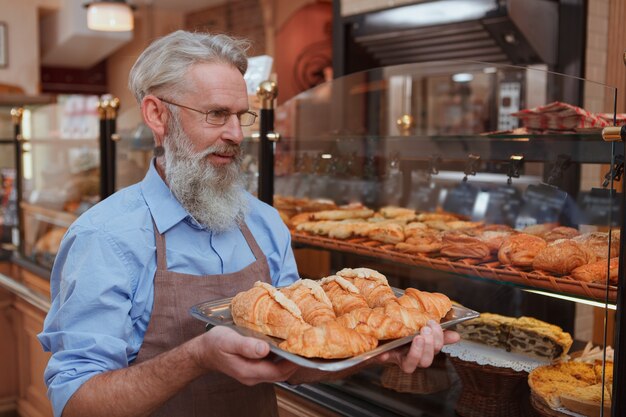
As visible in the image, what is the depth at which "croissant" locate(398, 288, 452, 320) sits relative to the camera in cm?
132

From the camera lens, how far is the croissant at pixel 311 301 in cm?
128

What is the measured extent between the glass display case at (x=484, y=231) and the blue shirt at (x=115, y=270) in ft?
1.99

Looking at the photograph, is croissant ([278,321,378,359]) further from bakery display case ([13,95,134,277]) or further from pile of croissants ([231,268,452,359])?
bakery display case ([13,95,134,277])

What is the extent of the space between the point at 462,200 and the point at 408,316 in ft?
4.79

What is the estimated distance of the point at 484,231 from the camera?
196 centimetres

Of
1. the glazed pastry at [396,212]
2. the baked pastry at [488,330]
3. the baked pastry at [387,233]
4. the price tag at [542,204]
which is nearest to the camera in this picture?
the baked pastry at [488,330]

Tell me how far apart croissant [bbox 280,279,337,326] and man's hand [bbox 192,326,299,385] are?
0.42 ft

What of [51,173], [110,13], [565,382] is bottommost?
[565,382]

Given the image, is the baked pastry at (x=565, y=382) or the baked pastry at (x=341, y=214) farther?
the baked pastry at (x=341, y=214)

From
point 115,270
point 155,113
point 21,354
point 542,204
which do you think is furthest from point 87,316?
point 21,354

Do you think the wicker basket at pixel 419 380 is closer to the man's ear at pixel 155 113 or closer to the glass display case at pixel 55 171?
the man's ear at pixel 155 113

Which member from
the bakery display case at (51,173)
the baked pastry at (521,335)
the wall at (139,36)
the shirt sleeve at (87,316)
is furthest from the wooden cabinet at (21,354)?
the wall at (139,36)

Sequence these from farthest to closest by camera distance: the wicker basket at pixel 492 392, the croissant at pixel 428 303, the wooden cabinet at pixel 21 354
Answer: the wooden cabinet at pixel 21 354 < the wicker basket at pixel 492 392 < the croissant at pixel 428 303

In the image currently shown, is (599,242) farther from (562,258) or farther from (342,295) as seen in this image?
(342,295)
